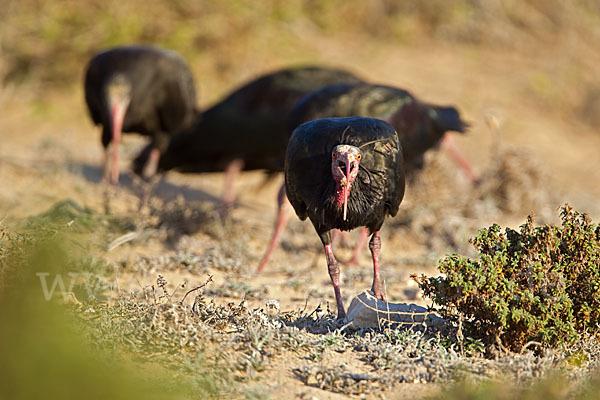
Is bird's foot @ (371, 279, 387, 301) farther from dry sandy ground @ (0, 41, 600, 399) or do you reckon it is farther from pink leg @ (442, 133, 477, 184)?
pink leg @ (442, 133, 477, 184)

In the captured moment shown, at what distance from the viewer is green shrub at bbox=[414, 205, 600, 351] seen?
3455mm

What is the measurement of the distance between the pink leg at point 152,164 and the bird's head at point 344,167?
4117mm

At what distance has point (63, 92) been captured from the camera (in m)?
12.1

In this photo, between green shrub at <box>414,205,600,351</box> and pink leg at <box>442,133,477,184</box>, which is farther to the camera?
pink leg at <box>442,133,477,184</box>

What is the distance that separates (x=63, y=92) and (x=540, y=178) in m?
7.58

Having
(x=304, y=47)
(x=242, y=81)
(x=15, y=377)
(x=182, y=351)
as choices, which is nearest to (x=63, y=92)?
(x=242, y=81)

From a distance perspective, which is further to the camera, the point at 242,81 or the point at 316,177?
the point at 242,81

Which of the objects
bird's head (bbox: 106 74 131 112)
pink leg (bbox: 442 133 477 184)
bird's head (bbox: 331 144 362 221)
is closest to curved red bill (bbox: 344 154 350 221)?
bird's head (bbox: 331 144 362 221)

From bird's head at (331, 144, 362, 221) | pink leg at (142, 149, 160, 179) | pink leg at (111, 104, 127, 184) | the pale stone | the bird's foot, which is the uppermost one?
bird's head at (331, 144, 362, 221)

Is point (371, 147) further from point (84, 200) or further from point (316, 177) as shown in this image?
point (84, 200)

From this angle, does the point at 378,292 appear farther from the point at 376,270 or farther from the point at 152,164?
the point at 152,164

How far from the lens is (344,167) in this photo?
3949 millimetres

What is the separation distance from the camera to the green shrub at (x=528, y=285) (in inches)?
136

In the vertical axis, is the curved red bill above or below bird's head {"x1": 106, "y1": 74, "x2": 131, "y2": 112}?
above
